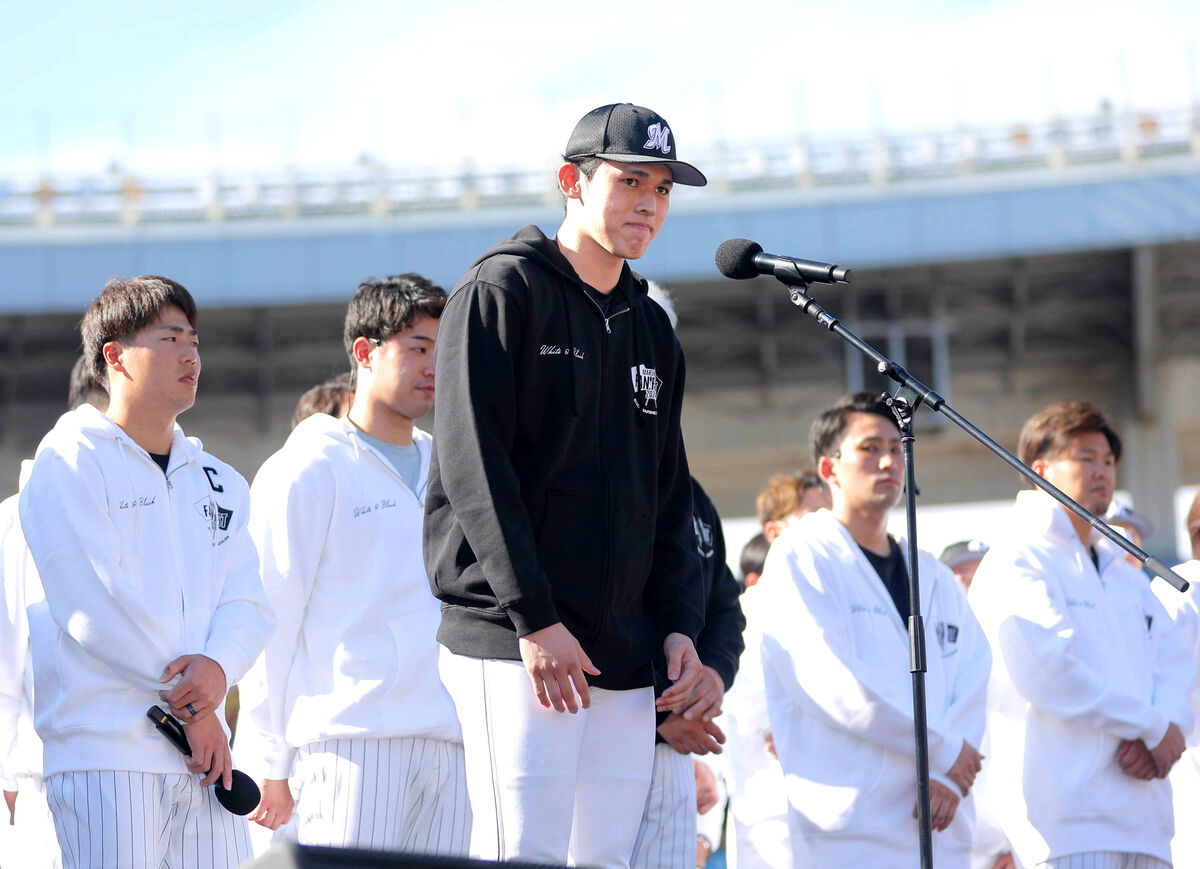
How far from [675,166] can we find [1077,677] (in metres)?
2.83

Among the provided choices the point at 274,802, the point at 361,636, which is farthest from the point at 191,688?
the point at 274,802

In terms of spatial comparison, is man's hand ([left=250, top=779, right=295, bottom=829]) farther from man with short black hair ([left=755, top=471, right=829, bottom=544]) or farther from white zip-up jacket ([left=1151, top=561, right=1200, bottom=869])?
white zip-up jacket ([left=1151, top=561, right=1200, bottom=869])

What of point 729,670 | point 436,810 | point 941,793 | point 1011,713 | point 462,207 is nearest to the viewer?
point 729,670

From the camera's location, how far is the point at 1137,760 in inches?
191

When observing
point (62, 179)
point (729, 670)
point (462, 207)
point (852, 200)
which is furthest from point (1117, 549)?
point (62, 179)

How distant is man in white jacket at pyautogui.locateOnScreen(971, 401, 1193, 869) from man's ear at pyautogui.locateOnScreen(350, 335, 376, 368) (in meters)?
2.59

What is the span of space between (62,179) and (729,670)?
2144 cm

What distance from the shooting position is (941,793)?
4.52 m

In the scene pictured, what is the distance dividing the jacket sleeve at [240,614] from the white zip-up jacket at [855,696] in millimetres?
1925

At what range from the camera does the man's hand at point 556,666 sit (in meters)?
2.71

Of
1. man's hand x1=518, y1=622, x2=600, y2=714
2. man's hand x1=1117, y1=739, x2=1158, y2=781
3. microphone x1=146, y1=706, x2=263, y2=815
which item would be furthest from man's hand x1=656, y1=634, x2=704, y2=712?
man's hand x1=1117, y1=739, x2=1158, y2=781

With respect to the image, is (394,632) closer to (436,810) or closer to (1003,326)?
(436,810)

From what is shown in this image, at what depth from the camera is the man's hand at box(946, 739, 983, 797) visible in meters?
4.56

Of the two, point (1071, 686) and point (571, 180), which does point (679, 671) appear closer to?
point (571, 180)
